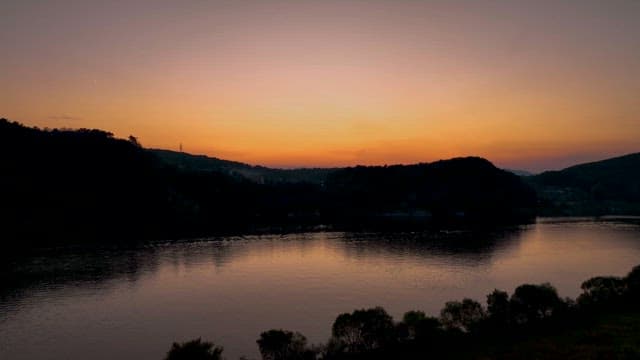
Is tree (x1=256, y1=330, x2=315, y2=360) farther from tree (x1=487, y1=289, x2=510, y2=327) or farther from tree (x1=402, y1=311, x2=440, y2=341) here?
tree (x1=487, y1=289, x2=510, y2=327)

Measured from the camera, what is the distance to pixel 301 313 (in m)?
95.3

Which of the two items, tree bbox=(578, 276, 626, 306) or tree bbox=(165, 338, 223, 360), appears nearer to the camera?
tree bbox=(165, 338, 223, 360)

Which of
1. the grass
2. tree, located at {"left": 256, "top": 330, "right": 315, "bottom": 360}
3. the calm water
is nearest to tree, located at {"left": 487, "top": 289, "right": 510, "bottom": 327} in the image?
the grass

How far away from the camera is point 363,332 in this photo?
6444 centimetres

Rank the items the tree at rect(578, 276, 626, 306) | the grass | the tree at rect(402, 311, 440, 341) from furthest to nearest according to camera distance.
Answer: the tree at rect(578, 276, 626, 306) < the tree at rect(402, 311, 440, 341) < the grass

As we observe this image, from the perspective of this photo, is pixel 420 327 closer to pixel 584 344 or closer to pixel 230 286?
pixel 584 344

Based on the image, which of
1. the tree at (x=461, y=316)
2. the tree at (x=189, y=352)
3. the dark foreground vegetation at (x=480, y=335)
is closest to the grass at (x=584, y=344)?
the dark foreground vegetation at (x=480, y=335)

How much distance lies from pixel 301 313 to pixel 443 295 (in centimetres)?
3380

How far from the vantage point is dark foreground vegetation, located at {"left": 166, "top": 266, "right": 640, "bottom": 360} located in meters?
A: 60.2

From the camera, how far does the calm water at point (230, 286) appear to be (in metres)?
81.8

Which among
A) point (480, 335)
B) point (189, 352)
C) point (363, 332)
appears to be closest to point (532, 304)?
point (480, 335)

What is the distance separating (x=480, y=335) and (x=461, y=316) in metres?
3.88

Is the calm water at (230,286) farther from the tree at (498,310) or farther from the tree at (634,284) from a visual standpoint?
the tree at (498,310)

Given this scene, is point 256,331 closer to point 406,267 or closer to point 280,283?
point 280,283
